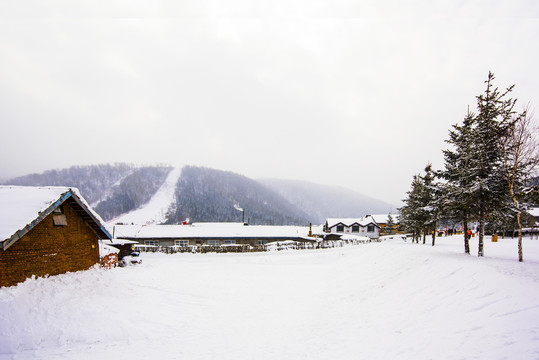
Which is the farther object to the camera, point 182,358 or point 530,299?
point 530,299

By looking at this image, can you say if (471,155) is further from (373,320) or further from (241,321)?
(241,321)

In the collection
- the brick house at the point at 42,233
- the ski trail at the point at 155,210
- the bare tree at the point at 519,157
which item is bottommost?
the ski trail at the point at 155,210

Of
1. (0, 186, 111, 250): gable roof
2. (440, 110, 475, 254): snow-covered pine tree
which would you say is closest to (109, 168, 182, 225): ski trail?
(0, 186, 111, 250): gable roof

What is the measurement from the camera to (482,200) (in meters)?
16.2

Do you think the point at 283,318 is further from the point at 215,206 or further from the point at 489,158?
the point at 215,206

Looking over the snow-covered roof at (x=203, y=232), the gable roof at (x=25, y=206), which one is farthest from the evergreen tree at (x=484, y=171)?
the snow-covered roof at (x=203, y=232)

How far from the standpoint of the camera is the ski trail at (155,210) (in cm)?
10706

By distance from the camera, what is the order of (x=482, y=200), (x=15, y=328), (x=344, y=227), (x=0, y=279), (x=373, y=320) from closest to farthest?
(x=15, y=328), (x=0, y=279), (x=373, y=320), (x=482, y=200), (x=344, y=227)

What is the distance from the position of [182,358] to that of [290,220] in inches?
6128

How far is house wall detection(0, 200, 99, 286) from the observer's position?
27.2 feet

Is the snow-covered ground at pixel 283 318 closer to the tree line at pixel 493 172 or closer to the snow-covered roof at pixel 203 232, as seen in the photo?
the tree line at pixel 493 172

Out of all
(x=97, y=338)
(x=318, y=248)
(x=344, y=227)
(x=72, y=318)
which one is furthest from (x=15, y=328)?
(x=344, y=227)

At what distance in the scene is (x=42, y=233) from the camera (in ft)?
31.7

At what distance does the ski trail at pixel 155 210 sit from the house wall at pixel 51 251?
89262 millimetres
